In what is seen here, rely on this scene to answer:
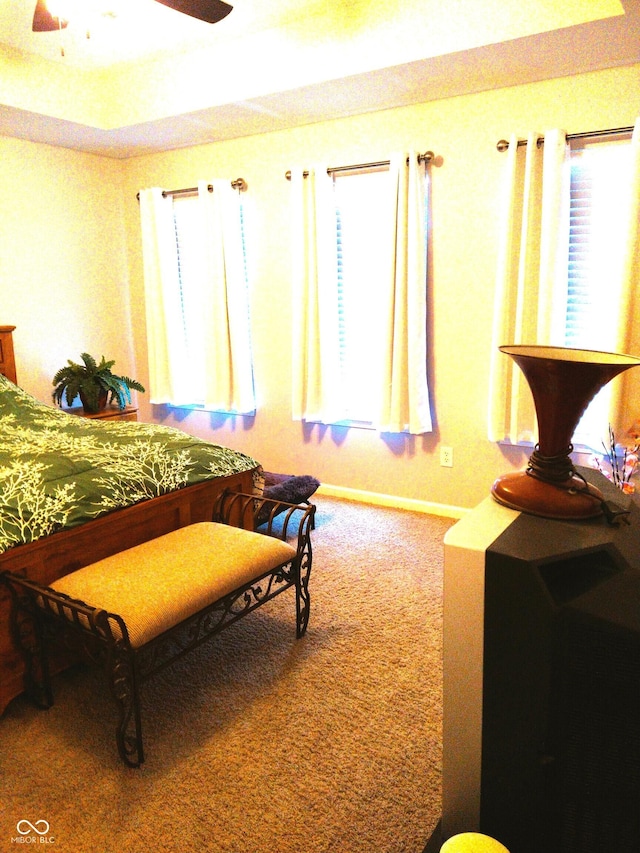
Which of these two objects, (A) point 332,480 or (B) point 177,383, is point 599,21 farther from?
(B) point 177,383

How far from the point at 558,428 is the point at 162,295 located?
370 centimetres

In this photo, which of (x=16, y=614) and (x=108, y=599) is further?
(x=16, y=614)

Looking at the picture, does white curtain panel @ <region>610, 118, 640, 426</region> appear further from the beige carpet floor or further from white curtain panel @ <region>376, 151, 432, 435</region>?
the beige carpet floor

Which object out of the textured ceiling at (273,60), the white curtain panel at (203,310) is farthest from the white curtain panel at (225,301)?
the textured ceiling at (273,60)

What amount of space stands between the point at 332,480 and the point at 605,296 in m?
1.96

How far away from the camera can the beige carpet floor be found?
1.53m

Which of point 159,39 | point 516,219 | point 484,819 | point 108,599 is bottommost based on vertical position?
point 484,819

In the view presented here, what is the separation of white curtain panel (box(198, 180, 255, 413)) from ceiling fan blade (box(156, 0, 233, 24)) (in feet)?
5.48

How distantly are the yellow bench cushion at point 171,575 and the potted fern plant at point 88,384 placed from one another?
6.76ft

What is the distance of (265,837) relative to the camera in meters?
1.51

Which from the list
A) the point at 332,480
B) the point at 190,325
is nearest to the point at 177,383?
the point at 190,325

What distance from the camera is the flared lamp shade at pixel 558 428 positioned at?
1.14m

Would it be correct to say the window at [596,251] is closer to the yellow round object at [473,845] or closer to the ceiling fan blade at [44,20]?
the yellow round object at [473,845]

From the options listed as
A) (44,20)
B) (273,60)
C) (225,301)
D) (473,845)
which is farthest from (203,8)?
(473,845)
